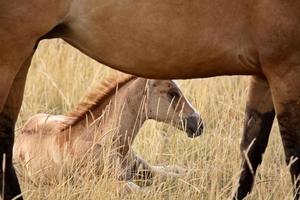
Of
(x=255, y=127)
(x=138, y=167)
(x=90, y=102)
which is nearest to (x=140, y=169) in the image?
(x=138, y=167)

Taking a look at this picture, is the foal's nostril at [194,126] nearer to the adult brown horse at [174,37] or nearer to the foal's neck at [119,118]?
the foal's neck at [119,118]

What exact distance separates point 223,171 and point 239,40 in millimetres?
1445

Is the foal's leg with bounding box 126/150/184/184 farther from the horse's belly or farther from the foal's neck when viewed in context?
the horse's belly

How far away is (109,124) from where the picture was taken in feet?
23.9

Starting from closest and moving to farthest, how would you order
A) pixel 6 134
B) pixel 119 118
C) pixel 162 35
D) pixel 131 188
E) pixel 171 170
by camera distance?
pixel 162 35, pixel 6 134, pixel 131 188, pixel 171 170, pixel 119 118

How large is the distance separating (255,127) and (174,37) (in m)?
1.19

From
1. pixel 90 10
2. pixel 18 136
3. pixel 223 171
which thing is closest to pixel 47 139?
pixel 18 136

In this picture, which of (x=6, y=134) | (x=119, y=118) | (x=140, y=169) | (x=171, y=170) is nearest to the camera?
(x=6, y=134)

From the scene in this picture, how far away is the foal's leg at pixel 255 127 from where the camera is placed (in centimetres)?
601

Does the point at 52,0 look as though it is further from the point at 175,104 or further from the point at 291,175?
the point at 175,104

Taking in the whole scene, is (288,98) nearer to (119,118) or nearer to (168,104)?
(119,118)

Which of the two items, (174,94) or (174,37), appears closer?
(174,37)

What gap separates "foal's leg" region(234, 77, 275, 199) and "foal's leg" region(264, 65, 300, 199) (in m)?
0.63

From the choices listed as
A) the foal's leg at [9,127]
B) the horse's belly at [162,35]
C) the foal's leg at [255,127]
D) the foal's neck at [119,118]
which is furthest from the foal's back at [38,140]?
the horse's belly at [162,35]
